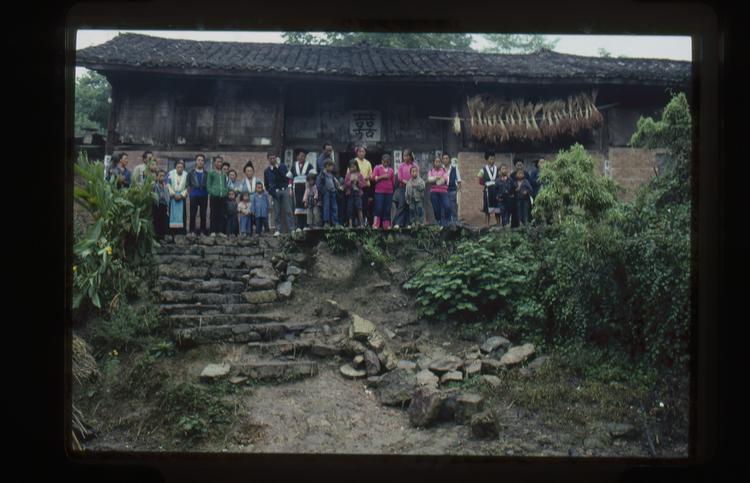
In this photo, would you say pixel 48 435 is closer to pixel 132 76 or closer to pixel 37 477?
pixel 37 477

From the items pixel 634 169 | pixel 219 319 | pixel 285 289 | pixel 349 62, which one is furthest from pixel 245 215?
pixel 634 169

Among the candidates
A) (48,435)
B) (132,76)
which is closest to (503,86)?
(132,76)

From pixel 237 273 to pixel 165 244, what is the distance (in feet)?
2.31

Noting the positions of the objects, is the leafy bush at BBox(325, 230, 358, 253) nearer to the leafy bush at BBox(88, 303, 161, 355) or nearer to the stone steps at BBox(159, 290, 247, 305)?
the stone steps at BBox(159, 290, 247, 305)

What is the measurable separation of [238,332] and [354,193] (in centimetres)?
222

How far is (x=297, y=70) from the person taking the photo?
21.4 feet

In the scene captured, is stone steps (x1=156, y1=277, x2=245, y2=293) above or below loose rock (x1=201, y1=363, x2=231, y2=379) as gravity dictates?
above

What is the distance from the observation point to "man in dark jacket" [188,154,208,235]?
5.65 metres

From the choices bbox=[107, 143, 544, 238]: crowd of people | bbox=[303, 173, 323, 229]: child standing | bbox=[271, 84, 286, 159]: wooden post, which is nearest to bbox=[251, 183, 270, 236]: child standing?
bbox=[107, 143, 544, 238]: crowd of people

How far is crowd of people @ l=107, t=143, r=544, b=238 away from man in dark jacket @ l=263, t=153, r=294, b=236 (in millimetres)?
10

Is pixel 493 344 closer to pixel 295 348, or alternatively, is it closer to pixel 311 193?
pixel 295 348

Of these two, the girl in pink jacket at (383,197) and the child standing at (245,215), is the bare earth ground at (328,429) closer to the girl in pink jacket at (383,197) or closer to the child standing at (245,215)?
the child standing at (245,215)

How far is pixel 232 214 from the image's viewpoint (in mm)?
5938

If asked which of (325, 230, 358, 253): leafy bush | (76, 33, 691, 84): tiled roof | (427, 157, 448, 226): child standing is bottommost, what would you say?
(325, 230, 358, 253): leafy bush
